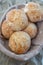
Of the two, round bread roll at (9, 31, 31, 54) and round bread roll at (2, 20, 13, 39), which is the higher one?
round bread roll at (2, 20, 13, 39)

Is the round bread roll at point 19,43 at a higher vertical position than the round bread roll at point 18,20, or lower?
lower

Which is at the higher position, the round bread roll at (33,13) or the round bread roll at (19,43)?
the round bread roll at (33,13)

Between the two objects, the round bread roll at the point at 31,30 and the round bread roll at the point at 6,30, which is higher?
the round bread roll at the point at 6,30

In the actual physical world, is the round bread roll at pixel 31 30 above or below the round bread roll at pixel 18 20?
below

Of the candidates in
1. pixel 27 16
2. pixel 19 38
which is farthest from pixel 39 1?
pixel 19 38

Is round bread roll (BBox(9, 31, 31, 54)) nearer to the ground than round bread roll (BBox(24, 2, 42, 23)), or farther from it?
nearer to the ground

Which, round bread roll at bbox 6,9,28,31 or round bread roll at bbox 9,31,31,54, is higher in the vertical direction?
round bread roll at bbox 6,9,28,31

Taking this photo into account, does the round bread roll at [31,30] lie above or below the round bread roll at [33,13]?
below

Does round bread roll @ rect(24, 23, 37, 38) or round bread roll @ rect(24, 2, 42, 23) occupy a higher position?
round bread roll @ rect(24, 2, 42, 23)

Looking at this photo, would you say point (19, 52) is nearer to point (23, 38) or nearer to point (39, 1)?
point (23, 38)
